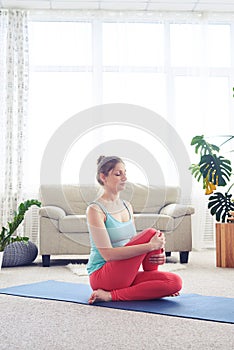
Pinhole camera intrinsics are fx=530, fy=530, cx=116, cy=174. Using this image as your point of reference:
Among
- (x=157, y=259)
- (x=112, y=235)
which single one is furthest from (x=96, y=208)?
(x=157, y=259)

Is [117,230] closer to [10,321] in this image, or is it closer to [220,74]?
[10,321]

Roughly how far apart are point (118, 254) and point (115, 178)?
1.29 ft

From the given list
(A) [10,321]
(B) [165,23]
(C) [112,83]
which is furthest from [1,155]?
(A) [10,321]

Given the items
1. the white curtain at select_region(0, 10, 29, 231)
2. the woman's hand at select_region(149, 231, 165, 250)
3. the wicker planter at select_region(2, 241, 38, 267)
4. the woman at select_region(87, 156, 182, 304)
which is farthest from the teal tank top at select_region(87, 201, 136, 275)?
the white curtain at select_region(0, 10, 29, 231)

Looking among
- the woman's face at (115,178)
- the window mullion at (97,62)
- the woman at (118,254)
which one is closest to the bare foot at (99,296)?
the woman at (118,254)

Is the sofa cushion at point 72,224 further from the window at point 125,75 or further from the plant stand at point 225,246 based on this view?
the window at point 125,75

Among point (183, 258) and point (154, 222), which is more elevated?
point (154, 222)

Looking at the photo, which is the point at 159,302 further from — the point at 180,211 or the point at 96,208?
the point at 180,211

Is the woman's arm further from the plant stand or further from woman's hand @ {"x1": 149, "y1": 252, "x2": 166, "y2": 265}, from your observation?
the plant stand

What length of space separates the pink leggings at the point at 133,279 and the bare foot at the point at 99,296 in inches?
1.1

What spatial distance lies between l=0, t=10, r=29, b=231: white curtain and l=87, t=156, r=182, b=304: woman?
309cm

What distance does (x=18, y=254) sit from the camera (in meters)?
4.48

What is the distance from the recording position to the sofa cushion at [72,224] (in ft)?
14.9

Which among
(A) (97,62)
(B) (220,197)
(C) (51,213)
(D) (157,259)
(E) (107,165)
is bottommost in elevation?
(D) (157,259)
